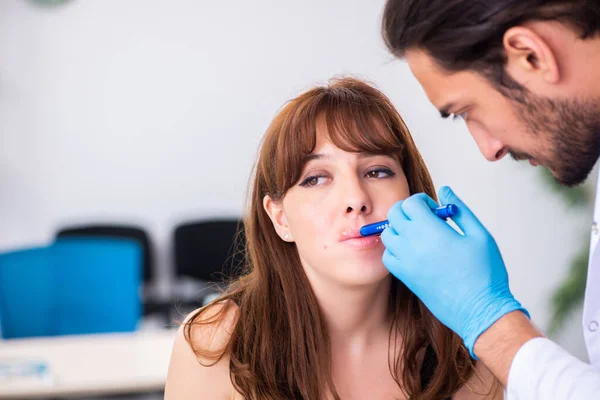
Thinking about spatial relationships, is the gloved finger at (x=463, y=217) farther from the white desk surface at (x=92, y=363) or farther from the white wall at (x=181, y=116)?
the white wall at (x=181, y=116)

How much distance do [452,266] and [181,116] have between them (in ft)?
9.11

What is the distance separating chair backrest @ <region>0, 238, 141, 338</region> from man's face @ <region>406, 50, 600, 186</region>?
1.71m

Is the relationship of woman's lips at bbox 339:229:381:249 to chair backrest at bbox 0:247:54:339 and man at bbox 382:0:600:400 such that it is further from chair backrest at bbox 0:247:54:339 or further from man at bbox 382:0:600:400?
chair backrest at bbox 0:247:54:339

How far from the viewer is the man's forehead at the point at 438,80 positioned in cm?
116

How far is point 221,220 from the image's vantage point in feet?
12.0

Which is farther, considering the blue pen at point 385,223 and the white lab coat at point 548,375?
the blue pen at point 385,223

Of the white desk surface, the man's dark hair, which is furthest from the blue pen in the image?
the white desk surface

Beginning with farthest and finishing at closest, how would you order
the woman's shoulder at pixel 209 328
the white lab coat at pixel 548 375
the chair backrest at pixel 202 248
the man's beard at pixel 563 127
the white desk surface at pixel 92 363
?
the chair backrest at pixel 202 248, the white desk surface at pixel 92 363, the woman's shoulder at pixel 209 328, the man's beard at pixel 563 127, the white lab coat at pixel 548 375

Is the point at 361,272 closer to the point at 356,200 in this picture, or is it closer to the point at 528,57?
the point at 356,200

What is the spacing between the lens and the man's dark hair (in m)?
1.02

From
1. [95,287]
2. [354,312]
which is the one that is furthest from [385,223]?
[95,287]

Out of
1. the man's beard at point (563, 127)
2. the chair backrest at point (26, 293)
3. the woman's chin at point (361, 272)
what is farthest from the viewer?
the chair backrest at point (26, 293)

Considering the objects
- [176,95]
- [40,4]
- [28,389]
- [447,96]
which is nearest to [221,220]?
[176,95]

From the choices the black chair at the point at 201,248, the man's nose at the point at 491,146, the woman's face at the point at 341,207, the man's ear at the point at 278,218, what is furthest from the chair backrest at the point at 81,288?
the man's nose at the point at 491,146
